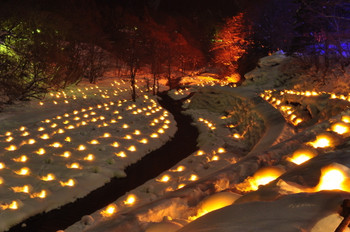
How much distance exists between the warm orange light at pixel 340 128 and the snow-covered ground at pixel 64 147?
3.76m

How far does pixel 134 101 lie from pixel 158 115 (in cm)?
230

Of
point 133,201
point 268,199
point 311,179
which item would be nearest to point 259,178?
point 311,179

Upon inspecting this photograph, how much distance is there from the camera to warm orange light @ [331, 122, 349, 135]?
164 inches

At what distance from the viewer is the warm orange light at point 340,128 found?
416cm

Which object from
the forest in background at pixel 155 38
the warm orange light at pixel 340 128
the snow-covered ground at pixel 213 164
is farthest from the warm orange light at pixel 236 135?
the forest in background at pixel 155 38

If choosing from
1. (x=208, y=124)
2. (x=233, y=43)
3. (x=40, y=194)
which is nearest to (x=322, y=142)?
(x=40, y=194)

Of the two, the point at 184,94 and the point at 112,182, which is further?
the point at 184,94

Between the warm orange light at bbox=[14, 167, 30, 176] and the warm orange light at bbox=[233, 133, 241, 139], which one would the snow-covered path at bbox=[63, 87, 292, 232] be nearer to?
the warm orange light at bbox=[14, 167, 30, 176]

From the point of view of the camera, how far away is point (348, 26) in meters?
12.5

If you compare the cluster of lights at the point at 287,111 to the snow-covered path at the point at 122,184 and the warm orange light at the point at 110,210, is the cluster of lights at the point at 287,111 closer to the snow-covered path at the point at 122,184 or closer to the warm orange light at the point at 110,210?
the snow-covered path at the point at 122,184

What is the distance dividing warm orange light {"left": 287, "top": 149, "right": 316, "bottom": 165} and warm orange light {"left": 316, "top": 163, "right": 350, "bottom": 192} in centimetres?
92

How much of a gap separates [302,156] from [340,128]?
126cm

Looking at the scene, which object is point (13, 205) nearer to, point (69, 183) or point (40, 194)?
point (40, 194)

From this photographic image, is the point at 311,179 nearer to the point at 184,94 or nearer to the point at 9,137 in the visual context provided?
the point at 9,137
